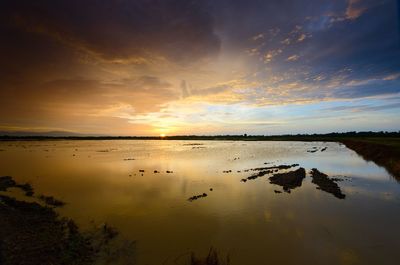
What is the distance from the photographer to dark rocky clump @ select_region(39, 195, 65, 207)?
57.6ft

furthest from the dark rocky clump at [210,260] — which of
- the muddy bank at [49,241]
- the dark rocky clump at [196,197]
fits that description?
the dark rocky clump at [196,197]

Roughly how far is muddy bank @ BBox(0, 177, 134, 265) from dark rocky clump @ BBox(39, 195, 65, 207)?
7.14 feet

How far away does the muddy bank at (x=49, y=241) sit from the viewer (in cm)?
944

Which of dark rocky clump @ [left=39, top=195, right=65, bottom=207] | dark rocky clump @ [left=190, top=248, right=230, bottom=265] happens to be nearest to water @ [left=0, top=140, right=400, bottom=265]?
dark rocky clump @ [left=190, top=248, right=230, bottom=265]

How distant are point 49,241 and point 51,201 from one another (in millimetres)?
8344

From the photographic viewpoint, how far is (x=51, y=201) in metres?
18.2

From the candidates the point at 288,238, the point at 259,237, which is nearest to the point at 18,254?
the point at 259,237

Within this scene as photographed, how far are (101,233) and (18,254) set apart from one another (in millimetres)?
3877

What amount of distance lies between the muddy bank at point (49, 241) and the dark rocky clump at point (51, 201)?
7.14 feet

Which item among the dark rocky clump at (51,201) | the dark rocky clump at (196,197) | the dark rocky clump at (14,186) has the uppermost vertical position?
the dark rocky clump at (14,186)

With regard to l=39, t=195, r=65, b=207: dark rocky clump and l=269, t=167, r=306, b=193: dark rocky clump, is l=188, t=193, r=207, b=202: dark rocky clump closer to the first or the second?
l=269, t=167, r=306, b=193: dark rocky clump

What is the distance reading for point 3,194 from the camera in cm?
1928

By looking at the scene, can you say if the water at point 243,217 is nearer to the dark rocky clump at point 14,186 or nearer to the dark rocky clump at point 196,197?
the dark rocky clump at point 196,197

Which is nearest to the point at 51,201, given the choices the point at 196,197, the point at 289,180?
the point at 196,197
